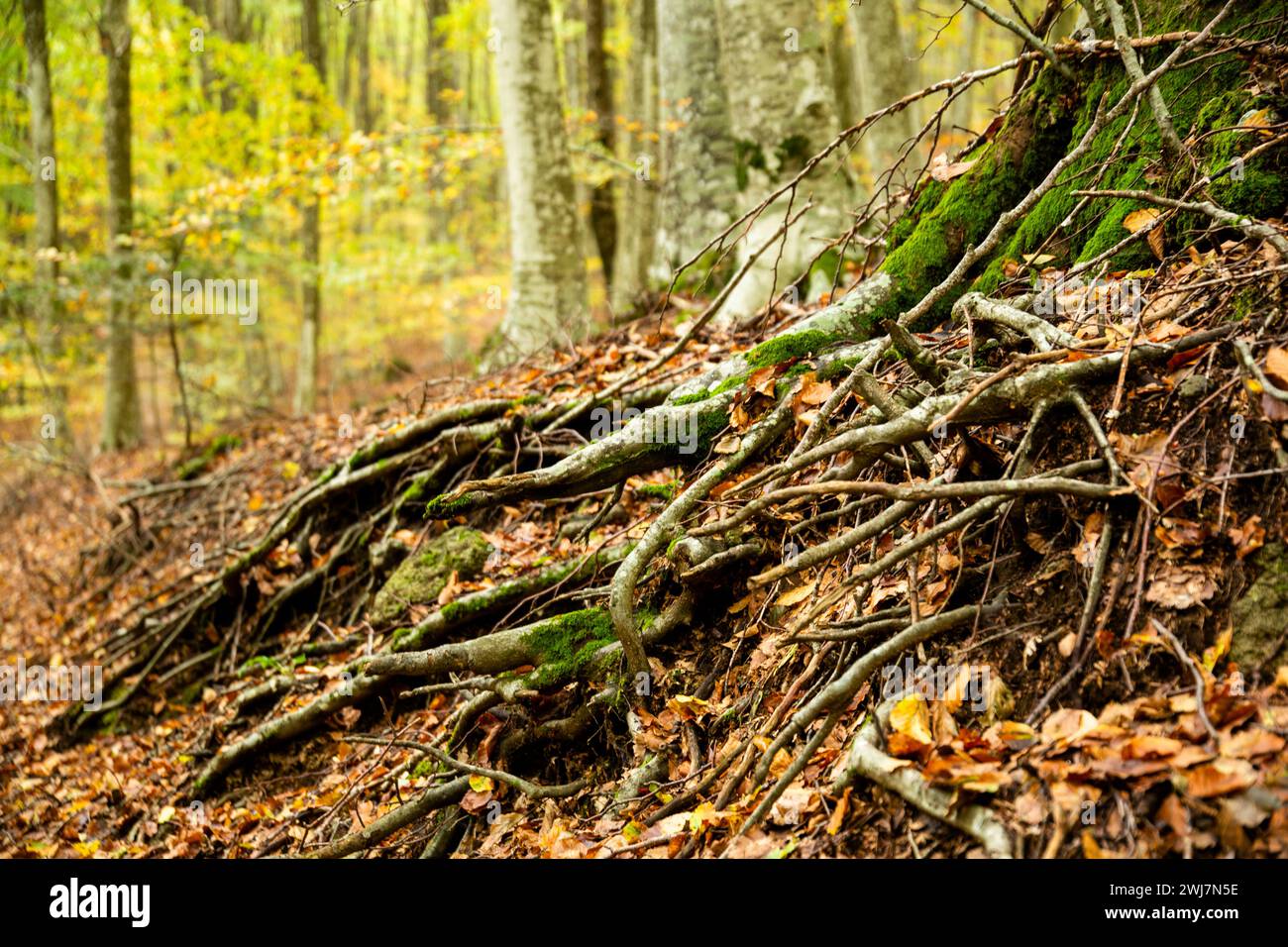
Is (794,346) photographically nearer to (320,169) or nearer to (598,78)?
(320,169)

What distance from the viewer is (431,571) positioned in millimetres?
4883

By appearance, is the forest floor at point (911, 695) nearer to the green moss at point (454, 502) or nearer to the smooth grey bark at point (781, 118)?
the green moss at point (454, 502)

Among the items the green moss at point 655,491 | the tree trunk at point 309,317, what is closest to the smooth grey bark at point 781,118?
the green moss at point 655,491

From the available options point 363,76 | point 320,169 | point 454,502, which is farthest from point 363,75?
point 454,502

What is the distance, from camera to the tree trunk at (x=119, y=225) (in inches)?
503

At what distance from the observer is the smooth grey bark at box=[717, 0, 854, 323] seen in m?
6.65

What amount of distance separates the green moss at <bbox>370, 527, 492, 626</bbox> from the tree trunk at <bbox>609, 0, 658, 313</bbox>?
8.60m

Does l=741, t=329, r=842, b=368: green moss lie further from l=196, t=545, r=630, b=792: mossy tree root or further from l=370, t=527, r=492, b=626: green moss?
l=370, t=527, r=492, b=626: green moss

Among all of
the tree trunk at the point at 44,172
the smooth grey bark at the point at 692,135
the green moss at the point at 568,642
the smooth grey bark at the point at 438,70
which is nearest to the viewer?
the green moss at the point at 568,642

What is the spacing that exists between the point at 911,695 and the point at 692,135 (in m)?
8.42

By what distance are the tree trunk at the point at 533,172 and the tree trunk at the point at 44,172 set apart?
9.74 m

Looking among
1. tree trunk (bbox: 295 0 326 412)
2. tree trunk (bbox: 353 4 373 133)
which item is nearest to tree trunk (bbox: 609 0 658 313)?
tree trunk (bbox: 295 0 326 412)
